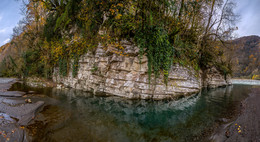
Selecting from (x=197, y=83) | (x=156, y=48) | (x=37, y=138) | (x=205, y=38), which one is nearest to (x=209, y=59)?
(x=205, y=38)

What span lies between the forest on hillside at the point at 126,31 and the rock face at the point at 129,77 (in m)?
0.54

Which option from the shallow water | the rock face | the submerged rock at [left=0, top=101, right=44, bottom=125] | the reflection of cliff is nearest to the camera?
the shallow water

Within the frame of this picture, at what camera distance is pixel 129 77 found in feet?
23.6

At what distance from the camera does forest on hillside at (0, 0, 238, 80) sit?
7.06m

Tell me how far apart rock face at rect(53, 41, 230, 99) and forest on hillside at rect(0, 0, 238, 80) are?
54 centimetres

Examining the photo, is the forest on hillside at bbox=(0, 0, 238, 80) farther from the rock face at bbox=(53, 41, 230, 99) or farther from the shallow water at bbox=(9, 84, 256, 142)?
the shallow water at bbox=(9, 84, 256, 142)

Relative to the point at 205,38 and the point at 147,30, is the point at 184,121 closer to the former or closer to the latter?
the point at 147,30

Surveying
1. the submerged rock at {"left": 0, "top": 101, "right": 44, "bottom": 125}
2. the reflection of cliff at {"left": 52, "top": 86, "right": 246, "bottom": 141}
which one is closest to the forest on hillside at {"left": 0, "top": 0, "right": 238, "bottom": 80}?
the reflection of cliff at {"left": 52, "top": 86, "right": 246, "bottom": 141}

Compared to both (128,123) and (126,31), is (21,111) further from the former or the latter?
(126,31)

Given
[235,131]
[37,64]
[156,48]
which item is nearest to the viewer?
[235,131]

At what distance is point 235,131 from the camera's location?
11.8 ft

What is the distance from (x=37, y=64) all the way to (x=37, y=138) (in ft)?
42.7

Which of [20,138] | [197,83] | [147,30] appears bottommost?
[20,138]

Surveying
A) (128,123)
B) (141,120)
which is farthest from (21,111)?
(141,120)
